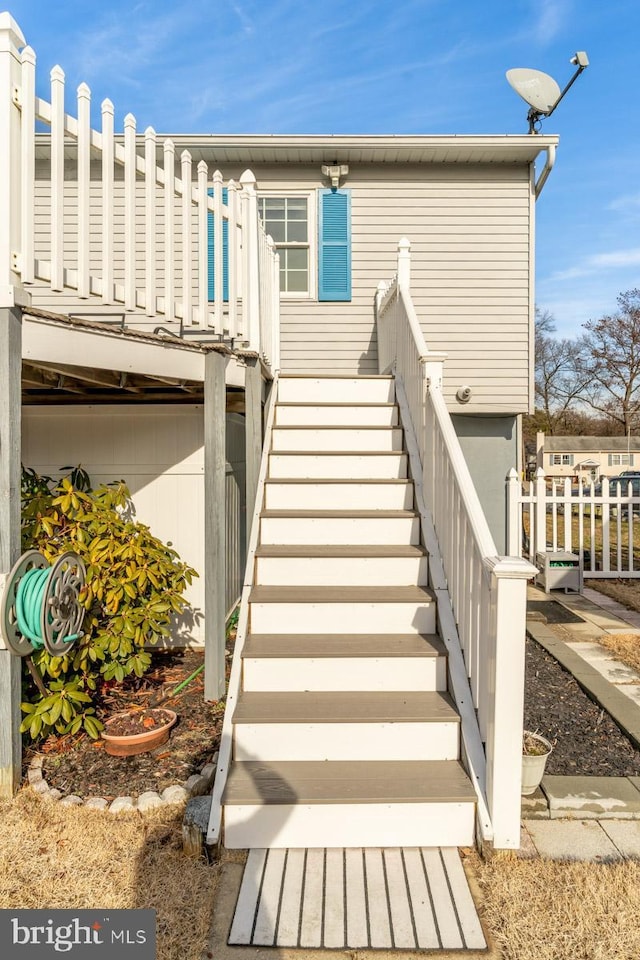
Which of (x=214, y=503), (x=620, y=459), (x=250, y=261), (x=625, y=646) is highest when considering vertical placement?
(x=250, y=261)

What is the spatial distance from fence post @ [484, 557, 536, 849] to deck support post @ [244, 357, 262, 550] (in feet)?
7.05

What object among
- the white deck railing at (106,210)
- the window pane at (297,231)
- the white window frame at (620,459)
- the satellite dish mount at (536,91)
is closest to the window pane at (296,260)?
the window pane at (297,231)

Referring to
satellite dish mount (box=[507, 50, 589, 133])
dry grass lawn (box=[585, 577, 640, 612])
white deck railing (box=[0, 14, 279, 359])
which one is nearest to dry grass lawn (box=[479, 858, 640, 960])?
white deck railing (box=[0, 14, 279, 359])

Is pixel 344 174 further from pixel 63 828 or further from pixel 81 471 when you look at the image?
pixel 63 828

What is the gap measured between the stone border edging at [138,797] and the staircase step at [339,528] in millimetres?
1377

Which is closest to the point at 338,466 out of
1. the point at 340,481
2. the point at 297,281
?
the point at 340,481

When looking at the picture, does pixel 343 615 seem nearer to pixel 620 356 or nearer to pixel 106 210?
pixel 106 210

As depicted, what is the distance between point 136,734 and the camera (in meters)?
2.87

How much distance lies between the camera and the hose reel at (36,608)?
236cm

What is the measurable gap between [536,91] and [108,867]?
26.5ft

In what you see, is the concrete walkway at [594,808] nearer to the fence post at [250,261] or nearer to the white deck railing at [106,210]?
the white deck railing at [106,210]

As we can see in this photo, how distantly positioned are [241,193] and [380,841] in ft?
12.3

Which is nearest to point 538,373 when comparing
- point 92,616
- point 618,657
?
point 618,657

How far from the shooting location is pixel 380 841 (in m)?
2.18
